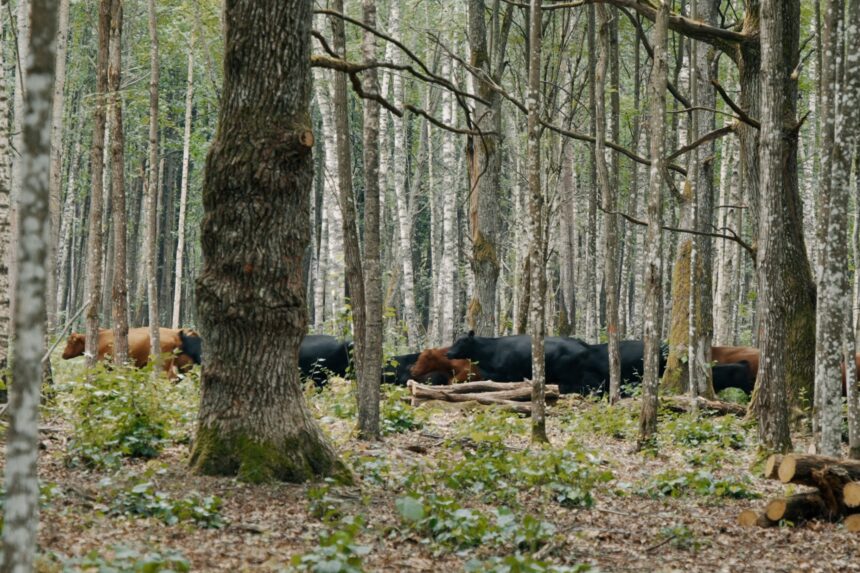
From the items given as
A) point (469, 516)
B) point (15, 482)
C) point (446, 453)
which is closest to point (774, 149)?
point (446, 453)

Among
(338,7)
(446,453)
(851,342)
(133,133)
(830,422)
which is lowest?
(446,453)

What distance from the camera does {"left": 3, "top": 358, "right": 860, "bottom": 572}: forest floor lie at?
499 cm

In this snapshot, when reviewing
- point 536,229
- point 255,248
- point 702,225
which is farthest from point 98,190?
point 702,225

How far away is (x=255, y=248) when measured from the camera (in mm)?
6895

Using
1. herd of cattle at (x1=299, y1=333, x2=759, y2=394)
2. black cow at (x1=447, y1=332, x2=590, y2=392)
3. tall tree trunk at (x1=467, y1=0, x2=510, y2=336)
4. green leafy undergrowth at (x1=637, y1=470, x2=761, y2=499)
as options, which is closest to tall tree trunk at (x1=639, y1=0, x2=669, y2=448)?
green leafy undergrowth at (x1=637, y1=470, x2=761, y2=499)

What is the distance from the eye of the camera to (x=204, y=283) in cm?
700

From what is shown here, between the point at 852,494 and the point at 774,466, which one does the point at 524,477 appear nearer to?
the point at 774,466

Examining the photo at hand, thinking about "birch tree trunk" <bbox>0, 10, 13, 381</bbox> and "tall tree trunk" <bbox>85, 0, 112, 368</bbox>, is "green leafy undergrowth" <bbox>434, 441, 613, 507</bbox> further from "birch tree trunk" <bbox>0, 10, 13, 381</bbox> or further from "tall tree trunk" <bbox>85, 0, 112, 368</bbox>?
"tall tree trunk" <bbox>85, 0, 112, 368</bbox>

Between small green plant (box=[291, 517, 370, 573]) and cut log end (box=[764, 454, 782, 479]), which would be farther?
cut log end (box=[764, 454, 782, 479])

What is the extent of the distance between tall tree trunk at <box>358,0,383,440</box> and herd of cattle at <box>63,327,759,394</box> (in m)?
5.52


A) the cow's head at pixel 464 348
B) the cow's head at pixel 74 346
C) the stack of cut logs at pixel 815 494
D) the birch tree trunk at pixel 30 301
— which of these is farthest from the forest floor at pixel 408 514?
the cow's head at pixel 74 346

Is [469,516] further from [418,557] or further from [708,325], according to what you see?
[708,325]

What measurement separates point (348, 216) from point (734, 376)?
893 cm

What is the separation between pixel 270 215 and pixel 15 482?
4.36 m
